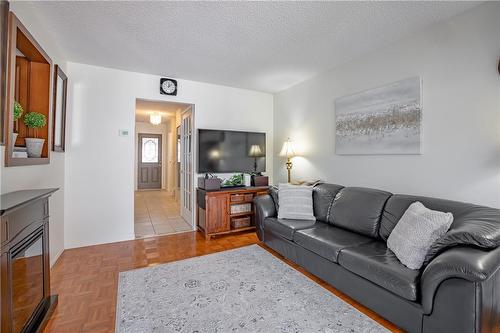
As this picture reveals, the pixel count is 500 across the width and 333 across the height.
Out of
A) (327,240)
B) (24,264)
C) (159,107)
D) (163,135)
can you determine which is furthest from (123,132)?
(163,135)

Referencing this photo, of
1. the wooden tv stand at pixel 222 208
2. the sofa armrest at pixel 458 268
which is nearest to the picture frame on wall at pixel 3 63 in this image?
the wooden tv stand at pixel 222 208

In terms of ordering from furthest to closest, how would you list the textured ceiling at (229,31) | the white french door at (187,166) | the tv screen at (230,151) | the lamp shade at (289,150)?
1. the white french door at (187,166)
2. the lamp shade at (289,150)
3. the tv screen at (230,151)
4. the textured ceiling at (229,31)

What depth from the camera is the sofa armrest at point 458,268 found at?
1.23m

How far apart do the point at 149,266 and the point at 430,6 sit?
367 cm

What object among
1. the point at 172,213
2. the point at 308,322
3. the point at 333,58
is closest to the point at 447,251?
the point at 308,322

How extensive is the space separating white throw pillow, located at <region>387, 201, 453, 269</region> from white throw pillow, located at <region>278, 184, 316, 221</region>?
3.78ft

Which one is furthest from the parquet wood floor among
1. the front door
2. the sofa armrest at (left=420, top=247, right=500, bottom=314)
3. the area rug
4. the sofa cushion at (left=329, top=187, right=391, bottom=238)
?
the front door

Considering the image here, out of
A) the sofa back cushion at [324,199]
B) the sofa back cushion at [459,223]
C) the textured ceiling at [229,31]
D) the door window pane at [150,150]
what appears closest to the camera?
the sofa back cushion at [459,223]

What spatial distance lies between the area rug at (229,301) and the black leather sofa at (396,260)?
20cm

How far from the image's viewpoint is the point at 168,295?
2037 millimetres

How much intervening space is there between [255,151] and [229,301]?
2.78 metres

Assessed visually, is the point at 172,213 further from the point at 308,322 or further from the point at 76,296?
the point at 308,322

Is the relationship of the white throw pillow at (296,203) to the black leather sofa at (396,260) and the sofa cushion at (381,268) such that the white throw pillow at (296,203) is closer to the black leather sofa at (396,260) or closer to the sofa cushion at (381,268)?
the black leather sofa at (396,260)

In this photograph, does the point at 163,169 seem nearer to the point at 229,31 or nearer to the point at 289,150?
the point at 289,150
